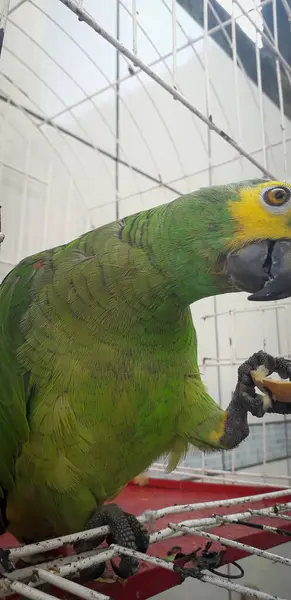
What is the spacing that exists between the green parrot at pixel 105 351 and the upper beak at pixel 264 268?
19 mm

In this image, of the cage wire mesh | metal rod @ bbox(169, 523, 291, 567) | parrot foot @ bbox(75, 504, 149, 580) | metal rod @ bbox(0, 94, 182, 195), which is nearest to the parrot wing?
parrot foot @ bbox(75, 504, 149, 580)

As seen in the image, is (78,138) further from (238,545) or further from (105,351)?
(238,545)

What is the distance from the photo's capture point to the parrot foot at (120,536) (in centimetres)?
72

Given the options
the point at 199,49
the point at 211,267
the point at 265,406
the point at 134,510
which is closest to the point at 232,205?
the point at 211,267

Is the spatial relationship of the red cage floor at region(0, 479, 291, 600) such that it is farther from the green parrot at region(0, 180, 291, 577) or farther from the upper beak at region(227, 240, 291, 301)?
the upper beak at region(227, 240, 291, 301)

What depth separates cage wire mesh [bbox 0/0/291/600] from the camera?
156 cm

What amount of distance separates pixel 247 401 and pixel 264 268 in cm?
34

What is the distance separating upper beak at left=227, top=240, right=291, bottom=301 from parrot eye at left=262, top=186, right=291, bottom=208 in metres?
0.06

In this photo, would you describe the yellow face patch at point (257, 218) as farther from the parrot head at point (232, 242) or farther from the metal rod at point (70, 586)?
the metal rod at point (70, 586)

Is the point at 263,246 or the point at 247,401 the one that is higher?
the point at 263,246

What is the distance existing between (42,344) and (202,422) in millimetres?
387

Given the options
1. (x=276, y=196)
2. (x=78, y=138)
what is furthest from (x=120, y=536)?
(x=78, y=138)

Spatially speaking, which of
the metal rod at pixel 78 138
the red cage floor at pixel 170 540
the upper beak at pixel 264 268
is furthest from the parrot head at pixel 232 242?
the metal rod at pixel 78 138

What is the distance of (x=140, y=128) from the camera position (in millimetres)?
2006
